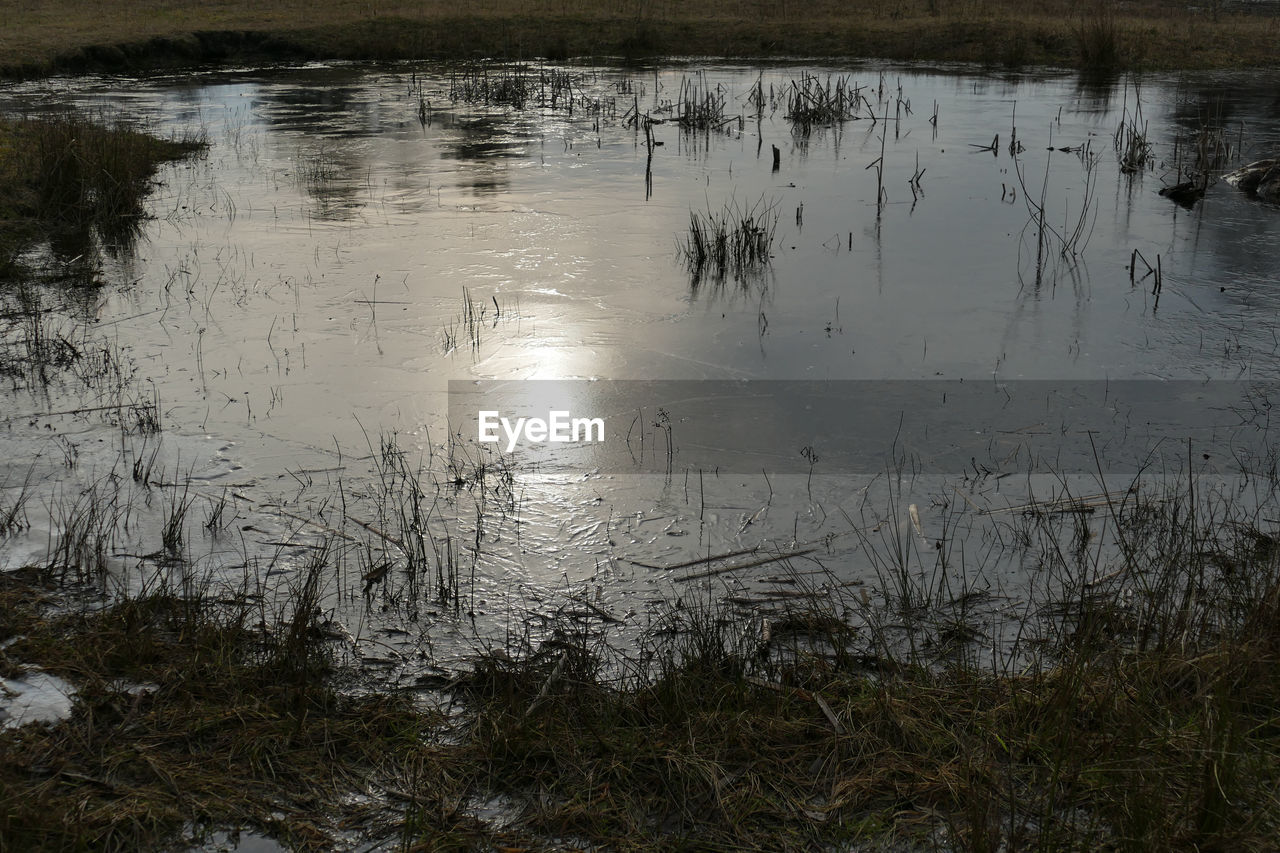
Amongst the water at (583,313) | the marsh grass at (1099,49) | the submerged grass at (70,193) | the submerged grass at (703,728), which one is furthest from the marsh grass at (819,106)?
the submerged grass at (703,728)

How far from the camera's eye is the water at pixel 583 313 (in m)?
4.17

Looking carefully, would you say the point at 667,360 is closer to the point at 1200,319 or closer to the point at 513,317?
the point at 513,317

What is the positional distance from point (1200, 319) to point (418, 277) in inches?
196

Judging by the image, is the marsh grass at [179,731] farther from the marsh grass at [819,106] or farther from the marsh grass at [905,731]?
the marsh grass at [819,106]

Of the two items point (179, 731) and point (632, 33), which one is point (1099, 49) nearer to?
point (632, 33)

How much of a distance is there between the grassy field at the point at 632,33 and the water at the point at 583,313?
280 inches

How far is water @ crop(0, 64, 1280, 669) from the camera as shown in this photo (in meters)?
4.17

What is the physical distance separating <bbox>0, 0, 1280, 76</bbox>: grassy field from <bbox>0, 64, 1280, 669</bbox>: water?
711 centimetres

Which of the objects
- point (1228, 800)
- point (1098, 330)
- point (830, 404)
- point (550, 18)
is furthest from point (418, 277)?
point (550, 18)

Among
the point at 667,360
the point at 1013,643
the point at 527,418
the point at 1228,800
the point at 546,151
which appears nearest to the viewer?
the point at 1228,800

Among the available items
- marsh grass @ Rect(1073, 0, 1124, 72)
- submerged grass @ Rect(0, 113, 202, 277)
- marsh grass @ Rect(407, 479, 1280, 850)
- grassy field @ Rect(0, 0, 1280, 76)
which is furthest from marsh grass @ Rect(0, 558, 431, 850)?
marsh grass @ Rect(1073, 0, 1124, 72)

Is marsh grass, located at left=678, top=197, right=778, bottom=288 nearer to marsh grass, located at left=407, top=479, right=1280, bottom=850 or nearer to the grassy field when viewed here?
marsh grass, located at left=407, top=479, right=1280, bottom=850

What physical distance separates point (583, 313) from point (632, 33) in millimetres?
17475

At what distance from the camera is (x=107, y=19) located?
22.4 m
